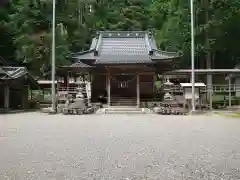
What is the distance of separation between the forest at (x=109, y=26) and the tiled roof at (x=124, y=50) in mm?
3646

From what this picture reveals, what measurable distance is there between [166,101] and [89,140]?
14.3m

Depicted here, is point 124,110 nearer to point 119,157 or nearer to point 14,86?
point 14,86

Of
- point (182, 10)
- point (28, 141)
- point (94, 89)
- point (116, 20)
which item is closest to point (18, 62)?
point (94, 89)

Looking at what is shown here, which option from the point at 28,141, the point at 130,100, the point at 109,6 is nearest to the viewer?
the point at 28,141

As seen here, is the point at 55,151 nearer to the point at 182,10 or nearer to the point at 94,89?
the point at 94,89

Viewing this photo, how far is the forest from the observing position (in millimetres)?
32594

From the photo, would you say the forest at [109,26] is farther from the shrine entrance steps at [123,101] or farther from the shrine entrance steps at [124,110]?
the shrine entrance steps at [124,110]

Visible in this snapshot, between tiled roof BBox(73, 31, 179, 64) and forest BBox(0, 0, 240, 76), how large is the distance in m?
3.65

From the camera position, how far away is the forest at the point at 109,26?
32594 millimetres

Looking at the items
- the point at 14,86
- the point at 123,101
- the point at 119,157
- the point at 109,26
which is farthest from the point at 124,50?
the point at 119,157

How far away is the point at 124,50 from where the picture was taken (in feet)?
98.8

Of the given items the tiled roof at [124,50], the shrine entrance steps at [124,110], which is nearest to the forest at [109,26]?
the tiled roof at [124,50]

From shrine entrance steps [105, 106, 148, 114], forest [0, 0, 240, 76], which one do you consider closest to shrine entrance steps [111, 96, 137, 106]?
shrine entrance steps [105, 106, 148, 114]

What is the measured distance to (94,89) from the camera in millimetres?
30266
